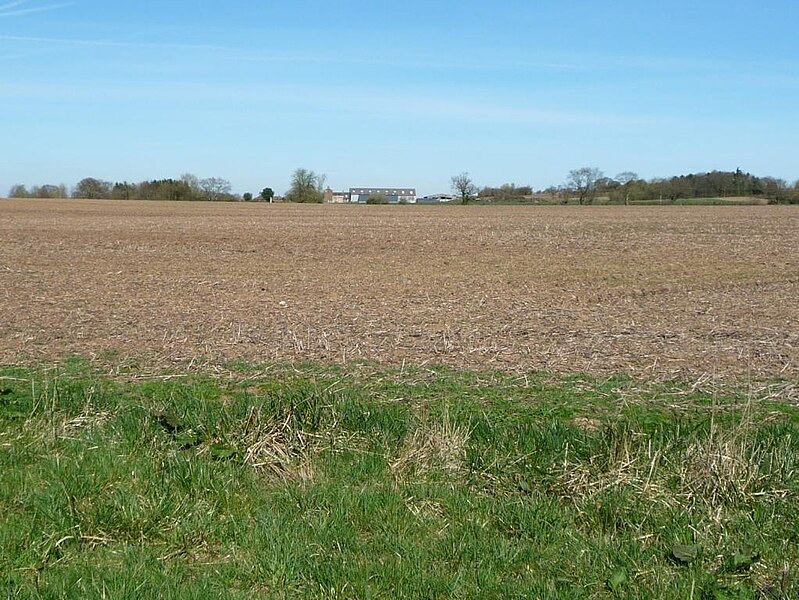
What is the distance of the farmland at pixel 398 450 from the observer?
14.5 feet

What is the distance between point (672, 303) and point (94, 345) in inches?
375

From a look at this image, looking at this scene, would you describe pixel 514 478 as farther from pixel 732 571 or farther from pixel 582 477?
pixel 732 571

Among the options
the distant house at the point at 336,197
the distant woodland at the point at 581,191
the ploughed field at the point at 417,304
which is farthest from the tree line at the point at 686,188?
the ploughed field at the point at 417,304

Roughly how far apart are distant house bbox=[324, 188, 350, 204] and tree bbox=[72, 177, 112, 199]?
27.6 m

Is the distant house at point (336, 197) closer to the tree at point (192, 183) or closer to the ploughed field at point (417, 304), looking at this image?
the tree at point (192, 183)

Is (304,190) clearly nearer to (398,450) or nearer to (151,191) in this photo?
(151,191)

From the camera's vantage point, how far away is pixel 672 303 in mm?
14336

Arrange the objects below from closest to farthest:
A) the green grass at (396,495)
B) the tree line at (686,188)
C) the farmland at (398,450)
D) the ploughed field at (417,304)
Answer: the green grass at (396,495)
the farmland at (398,450)
the ploughed field at (417,304)
the tree line at (686,188)

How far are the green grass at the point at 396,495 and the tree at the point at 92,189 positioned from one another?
10125cm

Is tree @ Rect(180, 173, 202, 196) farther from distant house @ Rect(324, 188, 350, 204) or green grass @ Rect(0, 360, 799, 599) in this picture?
green grass @ Rect(0, 360, 799, 599)

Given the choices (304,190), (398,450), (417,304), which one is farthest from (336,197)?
(398,450)

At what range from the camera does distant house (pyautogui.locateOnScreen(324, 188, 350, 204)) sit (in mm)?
110750

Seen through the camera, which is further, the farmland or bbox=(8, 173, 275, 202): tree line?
bbox=(8, 173, 275, 202): tree line

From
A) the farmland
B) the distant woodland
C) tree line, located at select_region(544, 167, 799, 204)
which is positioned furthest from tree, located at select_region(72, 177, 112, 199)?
the farmland
